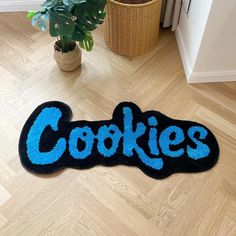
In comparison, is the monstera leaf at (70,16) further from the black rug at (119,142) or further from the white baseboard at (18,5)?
the white baseboard at (18,5)

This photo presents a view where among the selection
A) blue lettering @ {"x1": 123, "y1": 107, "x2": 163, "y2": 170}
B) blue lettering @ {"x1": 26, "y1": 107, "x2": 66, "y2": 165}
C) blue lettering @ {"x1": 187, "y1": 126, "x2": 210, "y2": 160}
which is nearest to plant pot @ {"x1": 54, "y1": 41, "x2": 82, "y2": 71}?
blue lettering @ {"x1": 26, "y1": 107, "x2": 66, "y2": 165}

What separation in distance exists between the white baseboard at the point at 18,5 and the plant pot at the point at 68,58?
0.58 meters

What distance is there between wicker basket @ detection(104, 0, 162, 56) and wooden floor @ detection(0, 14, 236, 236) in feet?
0.22

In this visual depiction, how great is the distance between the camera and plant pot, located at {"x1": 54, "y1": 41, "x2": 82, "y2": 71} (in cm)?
165

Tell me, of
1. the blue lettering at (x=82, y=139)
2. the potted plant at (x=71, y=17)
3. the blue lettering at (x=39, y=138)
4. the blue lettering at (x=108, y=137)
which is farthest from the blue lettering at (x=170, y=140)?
the potted plant at (x=71, y=17)

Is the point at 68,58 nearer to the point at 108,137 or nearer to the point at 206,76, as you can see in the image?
the point at 108,137

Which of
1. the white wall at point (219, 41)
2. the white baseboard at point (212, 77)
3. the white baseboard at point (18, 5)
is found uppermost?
the white wall at point (219, 41)

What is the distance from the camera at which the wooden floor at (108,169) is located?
4.11 feet

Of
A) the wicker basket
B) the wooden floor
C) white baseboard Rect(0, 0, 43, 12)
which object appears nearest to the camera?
the wooden floor

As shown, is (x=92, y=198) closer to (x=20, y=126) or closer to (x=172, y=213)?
(x=172, y=213)

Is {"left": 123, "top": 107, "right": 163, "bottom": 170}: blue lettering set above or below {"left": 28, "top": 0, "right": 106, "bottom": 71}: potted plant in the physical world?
below

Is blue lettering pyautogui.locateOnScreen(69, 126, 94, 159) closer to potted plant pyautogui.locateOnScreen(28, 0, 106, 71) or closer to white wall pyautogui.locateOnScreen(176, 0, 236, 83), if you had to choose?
potted plant pyautogui.locateOnScreen(28, 0, 106, 71)

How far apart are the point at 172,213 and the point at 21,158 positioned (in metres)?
0.76

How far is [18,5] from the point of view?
81.2 inches
